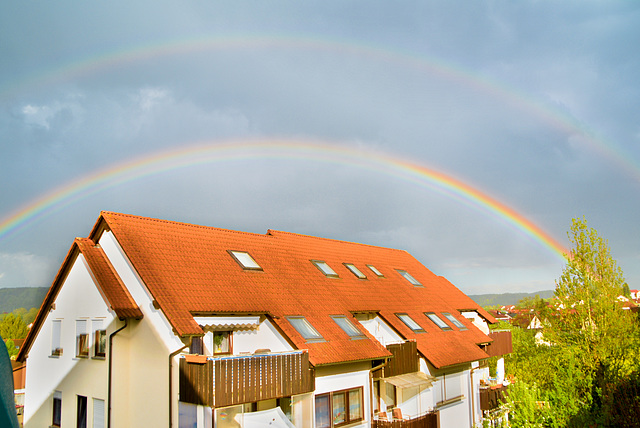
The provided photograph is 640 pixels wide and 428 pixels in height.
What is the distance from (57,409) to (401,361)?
14.2 m

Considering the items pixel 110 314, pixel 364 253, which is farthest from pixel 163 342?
pixel 364 253

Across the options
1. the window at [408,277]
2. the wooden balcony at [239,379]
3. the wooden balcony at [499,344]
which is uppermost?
the window at [408,277]

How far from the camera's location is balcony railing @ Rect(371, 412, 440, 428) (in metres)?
20.2

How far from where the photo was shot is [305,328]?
65.2ft

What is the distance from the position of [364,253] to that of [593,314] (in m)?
13.5

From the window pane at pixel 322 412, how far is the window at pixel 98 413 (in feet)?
24.9

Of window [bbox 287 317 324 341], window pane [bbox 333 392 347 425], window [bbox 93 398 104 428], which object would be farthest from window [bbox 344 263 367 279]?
window [bbox 93 398 104 428]

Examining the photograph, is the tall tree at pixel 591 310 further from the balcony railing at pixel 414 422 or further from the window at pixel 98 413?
the window at pixel 98 413

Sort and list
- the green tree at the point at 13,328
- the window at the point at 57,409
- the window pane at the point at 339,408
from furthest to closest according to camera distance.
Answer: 1. the green tree at the point at 13,328
2. the window at the point at 57,409
3. the window pane at the point at 339,408

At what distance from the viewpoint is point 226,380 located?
14734 millimetres

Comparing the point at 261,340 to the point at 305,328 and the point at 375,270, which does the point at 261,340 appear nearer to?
the point at 305,328

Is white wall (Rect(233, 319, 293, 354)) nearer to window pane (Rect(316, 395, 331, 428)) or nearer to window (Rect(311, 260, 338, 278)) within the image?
window pane (Rect(316, 395, 331, 428))

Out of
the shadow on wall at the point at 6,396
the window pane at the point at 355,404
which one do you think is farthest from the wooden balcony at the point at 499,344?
the shadow on wall at the point at 6,396

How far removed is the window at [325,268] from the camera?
2632 centimetres
